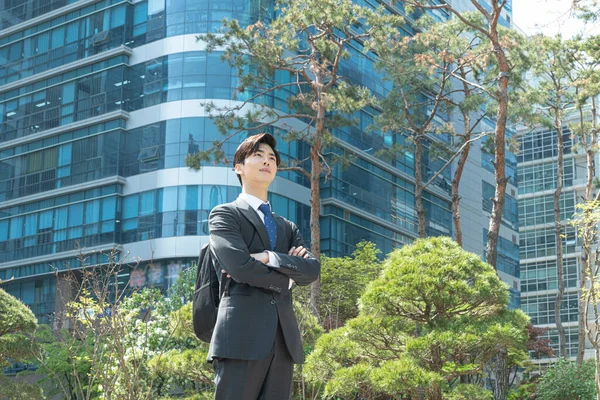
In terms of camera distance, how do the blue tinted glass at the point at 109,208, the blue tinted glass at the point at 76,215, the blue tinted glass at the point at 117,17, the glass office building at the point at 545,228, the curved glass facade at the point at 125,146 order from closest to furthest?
the curved glass facade at the point at 125,146
the blue tinted glass at the point at 109,208
the blue tinted glass at the point at 76,215
the blue tinted glass at the point at 117,17
the glass office building at the point at 545,228

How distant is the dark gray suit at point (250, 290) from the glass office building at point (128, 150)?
19.5m

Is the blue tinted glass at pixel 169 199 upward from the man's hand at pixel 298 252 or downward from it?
upward

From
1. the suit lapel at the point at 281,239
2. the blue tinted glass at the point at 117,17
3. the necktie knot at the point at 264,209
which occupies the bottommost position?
the suit lapel at the point at 281,239

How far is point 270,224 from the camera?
3.62 meters

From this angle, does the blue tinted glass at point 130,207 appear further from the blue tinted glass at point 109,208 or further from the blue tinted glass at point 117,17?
the blue tinted glass at point 117,17

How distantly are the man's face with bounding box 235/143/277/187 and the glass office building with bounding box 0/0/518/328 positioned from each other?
1933 cm

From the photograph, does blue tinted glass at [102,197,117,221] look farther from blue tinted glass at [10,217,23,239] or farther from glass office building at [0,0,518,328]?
blue tinted glass at [10,217,23,239]

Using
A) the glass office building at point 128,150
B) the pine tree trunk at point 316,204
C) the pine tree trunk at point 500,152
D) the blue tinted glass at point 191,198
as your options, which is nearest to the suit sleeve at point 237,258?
the pine tree trunk at point 500,152

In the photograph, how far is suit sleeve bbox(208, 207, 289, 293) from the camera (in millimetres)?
3309

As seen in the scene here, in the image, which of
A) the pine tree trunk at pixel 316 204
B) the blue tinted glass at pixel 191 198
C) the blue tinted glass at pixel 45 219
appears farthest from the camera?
the blue tinted glass at pixel 45 219

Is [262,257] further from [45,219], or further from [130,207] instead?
[45,219]

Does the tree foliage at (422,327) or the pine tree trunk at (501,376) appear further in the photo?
the pine tree trunk at (501,376)

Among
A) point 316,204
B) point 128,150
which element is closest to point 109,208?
point 128,150

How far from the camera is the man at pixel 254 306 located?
3301mm
